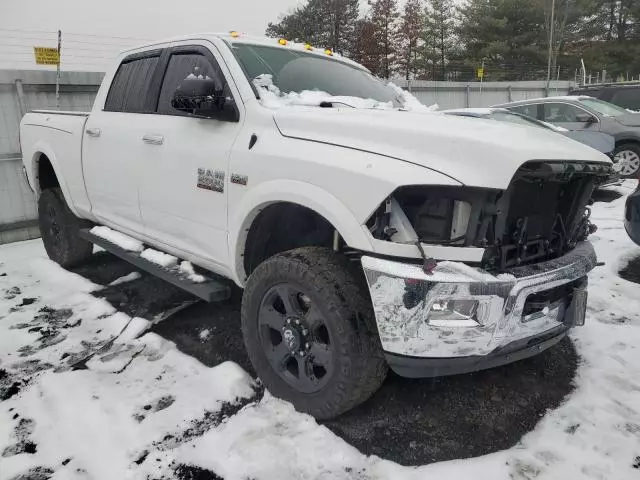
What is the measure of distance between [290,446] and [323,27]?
40.9 metres

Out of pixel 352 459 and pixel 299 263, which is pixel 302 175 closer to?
pixel 299 263

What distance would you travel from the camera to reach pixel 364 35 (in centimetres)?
3666

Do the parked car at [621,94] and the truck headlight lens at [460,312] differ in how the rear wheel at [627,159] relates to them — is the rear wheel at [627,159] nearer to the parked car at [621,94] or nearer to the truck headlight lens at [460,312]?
the parked car at [621,94]

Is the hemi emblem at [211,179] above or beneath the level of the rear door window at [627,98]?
beneath

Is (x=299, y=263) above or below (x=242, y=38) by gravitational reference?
below

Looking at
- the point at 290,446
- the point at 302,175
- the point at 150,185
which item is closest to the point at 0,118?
the point at 150,185

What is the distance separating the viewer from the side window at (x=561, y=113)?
31.6 ft

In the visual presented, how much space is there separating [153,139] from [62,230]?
2227mm

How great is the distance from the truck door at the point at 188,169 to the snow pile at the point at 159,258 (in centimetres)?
15

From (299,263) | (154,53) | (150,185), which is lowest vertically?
(299,263)

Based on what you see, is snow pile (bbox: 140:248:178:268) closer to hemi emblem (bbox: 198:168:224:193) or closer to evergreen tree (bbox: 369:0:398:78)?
hemi emblem (bbox: 198:168:224:193)

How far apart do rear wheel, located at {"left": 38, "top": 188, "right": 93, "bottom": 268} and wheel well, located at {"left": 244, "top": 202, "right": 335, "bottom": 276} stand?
278cm

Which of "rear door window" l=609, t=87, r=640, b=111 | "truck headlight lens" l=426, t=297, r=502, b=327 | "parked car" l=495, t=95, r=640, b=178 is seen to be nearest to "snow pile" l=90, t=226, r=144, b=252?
"truck headlight lens" l=426, t=297, r=502, b=327

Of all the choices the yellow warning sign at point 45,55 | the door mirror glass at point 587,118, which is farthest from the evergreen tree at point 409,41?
the yellow warning sign at point 45,55
